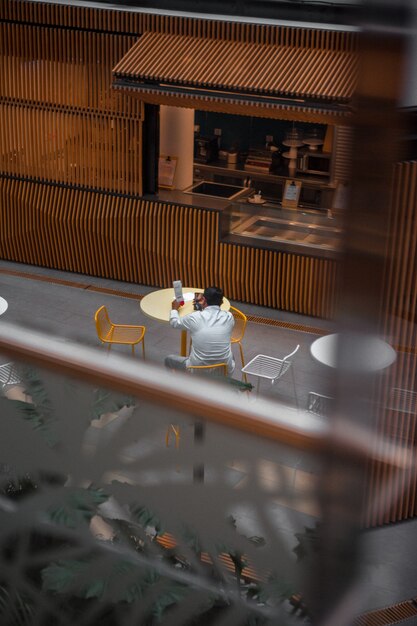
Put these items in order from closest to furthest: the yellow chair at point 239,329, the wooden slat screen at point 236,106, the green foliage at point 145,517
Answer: the green foliage at point 145,517 → the yellow chair at point 239,329 → the wooden slat screen at point 236,106

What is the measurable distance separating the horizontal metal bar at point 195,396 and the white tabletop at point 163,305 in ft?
16.1

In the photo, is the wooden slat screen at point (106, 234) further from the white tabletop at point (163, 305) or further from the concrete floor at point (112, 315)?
the white tabletop at point (163, 305)

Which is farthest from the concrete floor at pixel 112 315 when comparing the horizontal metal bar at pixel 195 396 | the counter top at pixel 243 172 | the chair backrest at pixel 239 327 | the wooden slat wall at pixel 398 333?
the horizontal metal bar at pixel 195 396

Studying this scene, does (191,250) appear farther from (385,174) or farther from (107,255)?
(385,174)

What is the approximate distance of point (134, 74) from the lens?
27.5 feet

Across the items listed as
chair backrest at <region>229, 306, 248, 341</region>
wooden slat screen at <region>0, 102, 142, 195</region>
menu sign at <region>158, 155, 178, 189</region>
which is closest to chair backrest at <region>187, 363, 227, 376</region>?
chair backrest at <region>229, 306, 248, 341</region>

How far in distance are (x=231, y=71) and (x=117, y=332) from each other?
2.70 meters

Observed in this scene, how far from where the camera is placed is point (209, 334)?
6102mm

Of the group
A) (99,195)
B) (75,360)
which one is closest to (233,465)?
(75,360)

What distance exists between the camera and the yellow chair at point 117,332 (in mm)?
7156

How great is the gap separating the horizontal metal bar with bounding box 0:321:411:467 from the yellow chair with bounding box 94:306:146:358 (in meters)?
5.08

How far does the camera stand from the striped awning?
26.0ft

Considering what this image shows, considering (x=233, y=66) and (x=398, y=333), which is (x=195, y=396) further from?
(x=233, y=66)

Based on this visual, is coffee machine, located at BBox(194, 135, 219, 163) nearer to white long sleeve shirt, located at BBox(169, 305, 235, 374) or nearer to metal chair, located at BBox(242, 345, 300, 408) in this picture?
metal chair, located at BBox(242, 345, 300, 408)
